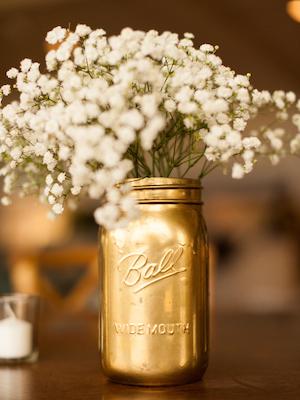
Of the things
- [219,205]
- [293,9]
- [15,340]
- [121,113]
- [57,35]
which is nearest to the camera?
[121,113]

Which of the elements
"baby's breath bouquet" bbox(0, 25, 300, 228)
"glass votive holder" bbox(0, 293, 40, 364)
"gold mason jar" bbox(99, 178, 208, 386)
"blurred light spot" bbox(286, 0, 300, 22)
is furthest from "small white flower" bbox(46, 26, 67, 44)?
"blurred light spot" bbox(286, 0, 300, 22)

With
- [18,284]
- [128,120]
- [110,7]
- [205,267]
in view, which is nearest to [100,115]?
[128,120]

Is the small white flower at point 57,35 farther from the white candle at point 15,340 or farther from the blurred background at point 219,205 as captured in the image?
the blurred background at point 219,205

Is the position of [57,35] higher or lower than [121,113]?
higher

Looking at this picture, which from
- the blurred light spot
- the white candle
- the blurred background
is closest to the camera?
the white candle

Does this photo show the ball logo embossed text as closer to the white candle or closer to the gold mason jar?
the gold mason jar

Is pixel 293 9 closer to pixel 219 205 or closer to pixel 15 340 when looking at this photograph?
pixel 219 205

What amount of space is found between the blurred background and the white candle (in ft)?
4.23

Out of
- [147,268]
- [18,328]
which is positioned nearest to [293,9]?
[18,328]

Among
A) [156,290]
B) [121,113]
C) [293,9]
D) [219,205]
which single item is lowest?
[156,290]

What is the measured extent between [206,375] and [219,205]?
589 centimetres

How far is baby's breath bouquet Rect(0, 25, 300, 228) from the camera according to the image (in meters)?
0.76

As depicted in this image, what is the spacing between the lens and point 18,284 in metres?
2.93

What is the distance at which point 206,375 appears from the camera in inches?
37.7
